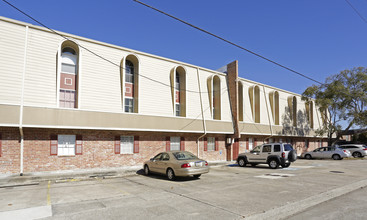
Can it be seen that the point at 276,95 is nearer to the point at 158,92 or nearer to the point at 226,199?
the point at 158,92

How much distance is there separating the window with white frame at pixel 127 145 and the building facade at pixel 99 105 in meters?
0.07

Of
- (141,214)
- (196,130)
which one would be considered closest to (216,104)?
(196,130)

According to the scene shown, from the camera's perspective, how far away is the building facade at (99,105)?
42.5 feet

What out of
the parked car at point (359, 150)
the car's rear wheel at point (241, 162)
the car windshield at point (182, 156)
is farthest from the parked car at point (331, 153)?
the car windshield at point (182, 156)

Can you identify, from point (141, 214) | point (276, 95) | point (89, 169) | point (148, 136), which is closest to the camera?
point (141, 214)

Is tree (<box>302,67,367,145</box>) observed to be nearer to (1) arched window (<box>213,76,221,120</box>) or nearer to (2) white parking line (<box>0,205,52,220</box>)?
(1) arched window (<box>213,76,221,120</box>)

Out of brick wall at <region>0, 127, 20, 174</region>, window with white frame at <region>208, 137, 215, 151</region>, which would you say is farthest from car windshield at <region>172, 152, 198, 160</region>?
window with white frame at <region>208, 137, 215, 151</region>

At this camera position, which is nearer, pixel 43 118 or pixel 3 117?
pixel 3 117

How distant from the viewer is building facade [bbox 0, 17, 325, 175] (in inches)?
510

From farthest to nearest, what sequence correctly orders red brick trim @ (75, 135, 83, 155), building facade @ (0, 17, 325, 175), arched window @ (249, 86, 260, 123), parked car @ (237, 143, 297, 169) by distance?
arched window @ (249, 86, 260, 123) < parked car @ (237, 143, 297, 169) < red brick trim @ (75, 135, 83, 155) < building facade @ (0, 17, 325, 175)

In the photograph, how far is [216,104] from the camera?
22.8 metres

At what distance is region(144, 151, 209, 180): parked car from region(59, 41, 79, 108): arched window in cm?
669

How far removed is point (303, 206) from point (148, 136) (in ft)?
41.1

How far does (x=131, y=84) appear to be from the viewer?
1794cm
